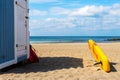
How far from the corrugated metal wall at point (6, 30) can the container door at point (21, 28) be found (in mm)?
483

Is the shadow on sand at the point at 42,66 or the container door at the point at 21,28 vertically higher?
the container door at the point at 21,28

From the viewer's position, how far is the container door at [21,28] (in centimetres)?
1050

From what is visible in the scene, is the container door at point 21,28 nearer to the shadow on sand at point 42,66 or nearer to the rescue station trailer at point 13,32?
the rescue station trailer at point 13,32

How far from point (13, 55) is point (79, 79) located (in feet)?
8.45

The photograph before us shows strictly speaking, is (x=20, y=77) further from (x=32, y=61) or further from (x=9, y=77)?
(x=32, y=61)

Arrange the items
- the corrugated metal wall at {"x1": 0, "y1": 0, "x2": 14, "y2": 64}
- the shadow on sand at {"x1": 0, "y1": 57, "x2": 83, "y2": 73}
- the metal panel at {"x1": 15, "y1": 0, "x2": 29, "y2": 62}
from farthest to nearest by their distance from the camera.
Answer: the metal panel at {"x1": 15, "y1": 0, "x2": 29, "y2": 62} < the shadow on sand at {"x1": 0, "y1": 57, "x2": 83, "y2": 73} < the corrugated metal wall at {"x1": 0, "y1": 0, "x2": 14, "y2": 64}

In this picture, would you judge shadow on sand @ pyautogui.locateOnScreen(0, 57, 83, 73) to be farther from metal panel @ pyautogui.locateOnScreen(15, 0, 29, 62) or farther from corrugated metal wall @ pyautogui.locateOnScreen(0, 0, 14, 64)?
corrugated metal wall @ pyautogui.locateOnScreen(0, 0, 14, 64)

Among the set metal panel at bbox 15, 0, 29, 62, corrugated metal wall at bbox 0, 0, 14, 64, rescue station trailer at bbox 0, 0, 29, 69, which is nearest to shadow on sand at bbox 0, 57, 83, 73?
rescue station trailer at bbox 0, 0, 29, 69

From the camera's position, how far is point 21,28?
11039 millimetres

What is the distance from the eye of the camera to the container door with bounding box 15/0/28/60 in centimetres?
1050

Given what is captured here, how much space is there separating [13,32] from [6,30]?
631 mm

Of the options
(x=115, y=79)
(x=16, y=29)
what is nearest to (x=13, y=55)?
(x=16, y=29)

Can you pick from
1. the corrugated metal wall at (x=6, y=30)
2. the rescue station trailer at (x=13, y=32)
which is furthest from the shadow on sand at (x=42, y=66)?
the corrugated metal wall at (x=6, y=30)

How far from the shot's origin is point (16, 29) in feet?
33.9
